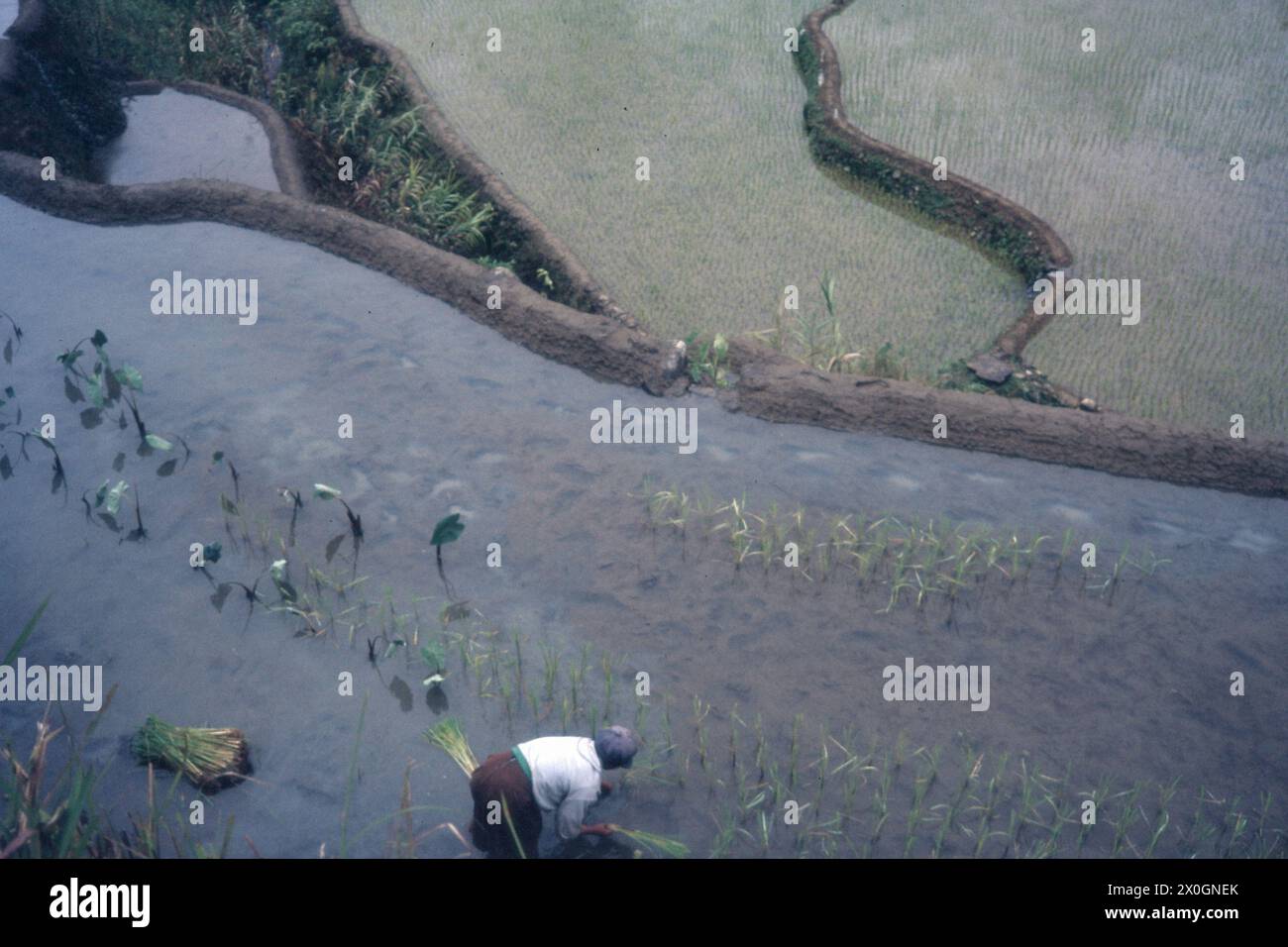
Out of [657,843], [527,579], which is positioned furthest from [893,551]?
[657,843]

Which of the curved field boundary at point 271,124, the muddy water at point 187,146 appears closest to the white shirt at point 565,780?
the curved field boundary at point 271,124

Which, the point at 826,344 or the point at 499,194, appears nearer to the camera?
the point at 826,344

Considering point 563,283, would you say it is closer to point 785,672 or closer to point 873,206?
point 873,206

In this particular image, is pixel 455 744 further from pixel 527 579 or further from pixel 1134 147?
pixel 1134 147

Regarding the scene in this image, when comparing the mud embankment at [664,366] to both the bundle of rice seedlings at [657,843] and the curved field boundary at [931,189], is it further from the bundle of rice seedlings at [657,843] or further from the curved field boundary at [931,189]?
the bundle of rice seedlings at [657,843]

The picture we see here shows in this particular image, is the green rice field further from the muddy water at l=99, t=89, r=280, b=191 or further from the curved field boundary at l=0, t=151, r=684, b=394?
the muddy water at l=99, t=89, r=280, b=191

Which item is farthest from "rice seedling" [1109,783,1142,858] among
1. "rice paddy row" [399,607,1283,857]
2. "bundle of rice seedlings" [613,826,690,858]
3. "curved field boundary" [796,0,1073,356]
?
"curved field boundary" [796,0,1073,356]

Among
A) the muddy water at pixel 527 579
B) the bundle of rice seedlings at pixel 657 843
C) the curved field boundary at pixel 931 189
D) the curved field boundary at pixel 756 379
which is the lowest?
the bundle of rice seedlings at pixel 657 843
